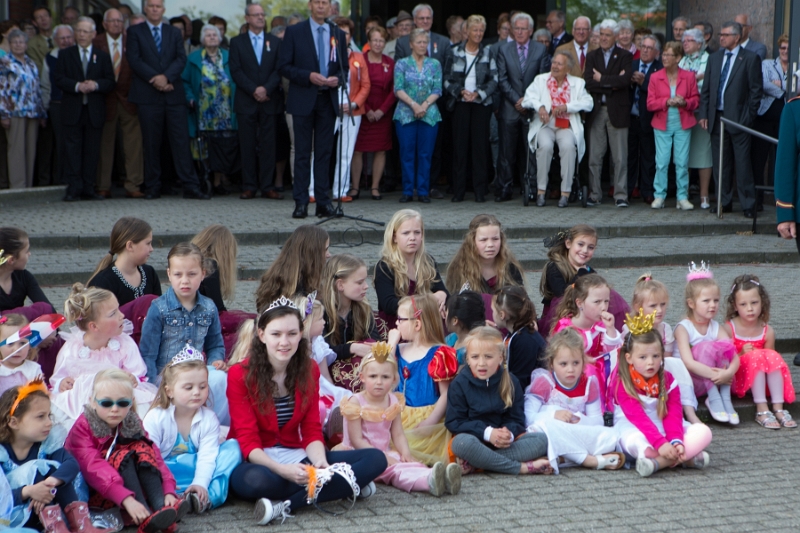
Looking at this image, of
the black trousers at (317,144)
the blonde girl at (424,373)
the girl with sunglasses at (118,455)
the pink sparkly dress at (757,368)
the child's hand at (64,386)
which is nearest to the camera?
the girl with sunglasses at (118,455)

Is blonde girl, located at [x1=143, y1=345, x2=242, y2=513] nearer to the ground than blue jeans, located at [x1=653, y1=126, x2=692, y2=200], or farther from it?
nearer to the ground

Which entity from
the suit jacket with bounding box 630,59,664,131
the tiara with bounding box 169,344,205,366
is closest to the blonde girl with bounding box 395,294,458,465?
the tiara with bounding box 169,344,205,366

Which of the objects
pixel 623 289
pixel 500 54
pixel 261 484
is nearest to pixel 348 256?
pixel 261 484

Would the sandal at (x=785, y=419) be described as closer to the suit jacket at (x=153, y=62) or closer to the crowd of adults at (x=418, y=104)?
the crowd of adults at (x=418, y=104)

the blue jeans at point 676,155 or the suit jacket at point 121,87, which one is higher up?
the suit jacket at point 121,87

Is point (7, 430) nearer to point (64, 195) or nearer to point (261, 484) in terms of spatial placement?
point (261, 484)

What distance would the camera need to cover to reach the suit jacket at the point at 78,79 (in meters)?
11.9

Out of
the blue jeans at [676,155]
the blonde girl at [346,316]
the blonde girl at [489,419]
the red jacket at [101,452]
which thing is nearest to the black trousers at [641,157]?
the blue jeans at [676,155]

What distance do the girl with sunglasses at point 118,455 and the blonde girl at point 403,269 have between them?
7.12ft

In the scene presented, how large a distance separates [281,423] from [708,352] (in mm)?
2599

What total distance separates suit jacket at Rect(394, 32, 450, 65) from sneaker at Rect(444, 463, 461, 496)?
27.6 feet

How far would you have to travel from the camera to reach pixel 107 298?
5164 mm

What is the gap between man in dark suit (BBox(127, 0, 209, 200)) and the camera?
39.1 ft

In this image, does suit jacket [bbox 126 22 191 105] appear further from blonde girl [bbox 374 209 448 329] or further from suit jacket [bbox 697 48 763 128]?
blonde girl [bbox 374 209 448 329]
